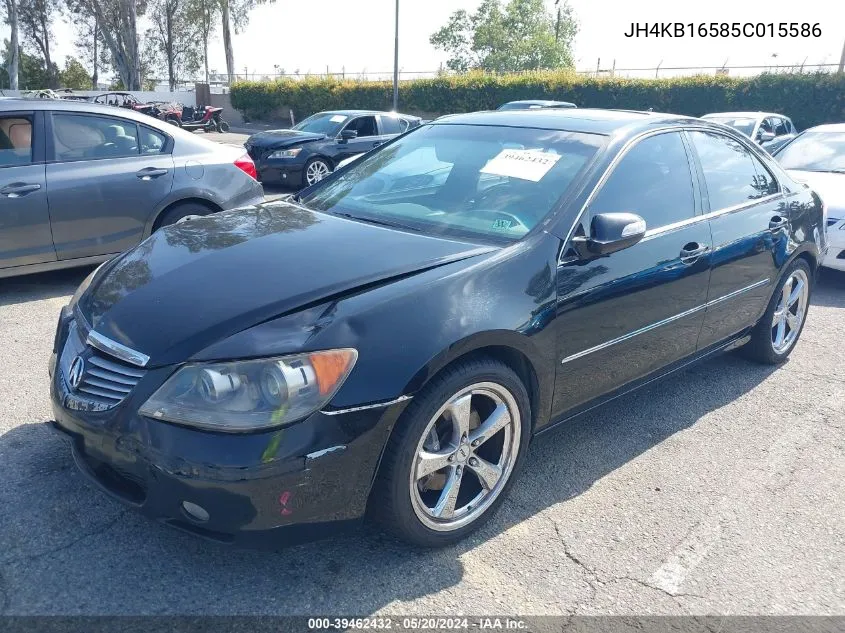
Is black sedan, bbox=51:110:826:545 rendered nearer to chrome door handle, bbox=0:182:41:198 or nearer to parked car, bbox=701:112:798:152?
chrome door handle, bbox=0:182:41:198

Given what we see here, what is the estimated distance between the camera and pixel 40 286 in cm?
598

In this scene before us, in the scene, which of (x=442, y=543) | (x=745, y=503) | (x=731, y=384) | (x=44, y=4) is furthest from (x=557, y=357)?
(x=44, y=4)

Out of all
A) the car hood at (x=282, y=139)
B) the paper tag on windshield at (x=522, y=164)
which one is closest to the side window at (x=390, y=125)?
the car hood at (x=282, y=139)

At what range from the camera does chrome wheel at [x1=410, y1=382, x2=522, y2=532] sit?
2.61 m

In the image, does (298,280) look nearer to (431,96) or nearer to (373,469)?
(373,469)

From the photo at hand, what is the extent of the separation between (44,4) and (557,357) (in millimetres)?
66398

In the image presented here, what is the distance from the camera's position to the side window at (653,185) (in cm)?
333

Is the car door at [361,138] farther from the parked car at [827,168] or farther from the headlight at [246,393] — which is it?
the headlight at [246,393]

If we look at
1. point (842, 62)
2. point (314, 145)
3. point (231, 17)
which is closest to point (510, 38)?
point (231, 17)

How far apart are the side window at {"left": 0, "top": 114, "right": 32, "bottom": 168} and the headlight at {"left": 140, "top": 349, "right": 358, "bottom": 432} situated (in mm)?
4160

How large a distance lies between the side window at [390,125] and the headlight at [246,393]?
11.8 m

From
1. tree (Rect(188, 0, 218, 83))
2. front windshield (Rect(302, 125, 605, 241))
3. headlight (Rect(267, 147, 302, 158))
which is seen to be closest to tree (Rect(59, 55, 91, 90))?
tree (Rect(188, 0, 218, 83))

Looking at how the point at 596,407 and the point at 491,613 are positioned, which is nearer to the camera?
the point at 491,613

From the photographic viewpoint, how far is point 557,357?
300 centimetres
